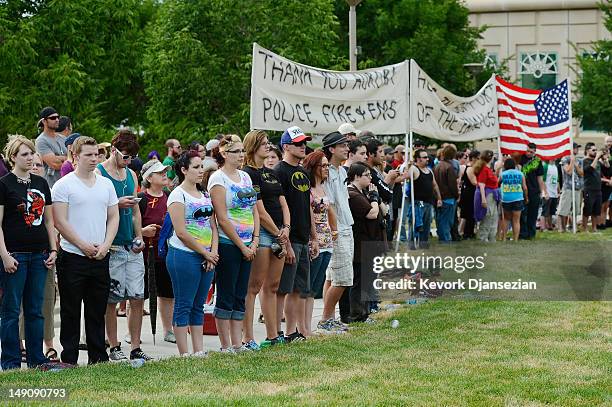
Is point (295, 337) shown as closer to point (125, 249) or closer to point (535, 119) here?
point (125, 249)

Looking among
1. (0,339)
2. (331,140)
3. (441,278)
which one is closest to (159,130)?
(441,278)

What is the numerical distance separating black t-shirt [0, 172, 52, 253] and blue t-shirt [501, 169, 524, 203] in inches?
586

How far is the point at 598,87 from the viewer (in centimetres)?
4522

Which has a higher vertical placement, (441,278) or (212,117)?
(212,117)

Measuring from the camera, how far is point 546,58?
6506cm

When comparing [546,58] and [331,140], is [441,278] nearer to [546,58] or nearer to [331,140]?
[331,140]

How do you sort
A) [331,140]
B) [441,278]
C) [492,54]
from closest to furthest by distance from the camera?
[331,140]
[441,278]
[492,54]

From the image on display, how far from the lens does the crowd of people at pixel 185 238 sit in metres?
9.50

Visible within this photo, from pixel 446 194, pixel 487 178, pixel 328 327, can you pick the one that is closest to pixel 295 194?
pixel 328 327

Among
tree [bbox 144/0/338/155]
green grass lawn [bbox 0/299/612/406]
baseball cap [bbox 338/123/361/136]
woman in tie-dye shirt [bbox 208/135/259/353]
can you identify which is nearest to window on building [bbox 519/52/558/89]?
tree [bbox 144/0/338/155]

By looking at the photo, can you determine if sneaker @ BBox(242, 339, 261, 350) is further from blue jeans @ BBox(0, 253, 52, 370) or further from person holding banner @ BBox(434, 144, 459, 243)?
person holding banner @ BBox(434, 144, 459, 243)

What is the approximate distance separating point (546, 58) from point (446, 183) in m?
45.4

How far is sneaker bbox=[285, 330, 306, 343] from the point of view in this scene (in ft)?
36.9

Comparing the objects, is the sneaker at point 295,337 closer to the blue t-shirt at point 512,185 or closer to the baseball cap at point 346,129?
the baseball cap at point 346,129
